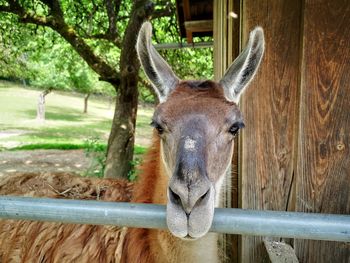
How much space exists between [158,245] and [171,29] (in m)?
9.79

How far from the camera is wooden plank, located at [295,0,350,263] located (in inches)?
86.4

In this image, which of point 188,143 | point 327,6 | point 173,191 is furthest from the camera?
point 327,6

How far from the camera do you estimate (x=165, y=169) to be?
93.9 inches

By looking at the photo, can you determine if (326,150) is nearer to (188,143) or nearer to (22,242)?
(188,143)

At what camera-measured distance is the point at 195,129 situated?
1946 mm

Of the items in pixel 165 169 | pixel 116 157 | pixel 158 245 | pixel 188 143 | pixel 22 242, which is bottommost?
pixel 116 157

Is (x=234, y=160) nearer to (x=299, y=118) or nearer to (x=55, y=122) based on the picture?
(x=299, y=118)

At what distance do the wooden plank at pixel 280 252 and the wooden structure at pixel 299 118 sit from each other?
0.08 metres

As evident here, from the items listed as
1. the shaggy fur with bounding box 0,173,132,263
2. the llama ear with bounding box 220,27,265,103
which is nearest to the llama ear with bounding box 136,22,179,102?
the llama ear with bounding box 220,27,265,103

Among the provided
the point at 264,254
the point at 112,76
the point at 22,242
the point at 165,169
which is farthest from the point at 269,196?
the point at 112,76

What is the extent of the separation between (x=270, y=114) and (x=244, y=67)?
35cm

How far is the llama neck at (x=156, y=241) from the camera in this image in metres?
2.24

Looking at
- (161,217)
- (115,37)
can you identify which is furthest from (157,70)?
(115,37)

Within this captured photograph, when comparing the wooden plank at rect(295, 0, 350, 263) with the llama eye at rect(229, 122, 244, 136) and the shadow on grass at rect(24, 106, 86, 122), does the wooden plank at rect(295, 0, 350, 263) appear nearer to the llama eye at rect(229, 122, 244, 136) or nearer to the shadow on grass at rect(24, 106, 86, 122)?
the llama eye at rect(229, 122, 244, 136)
